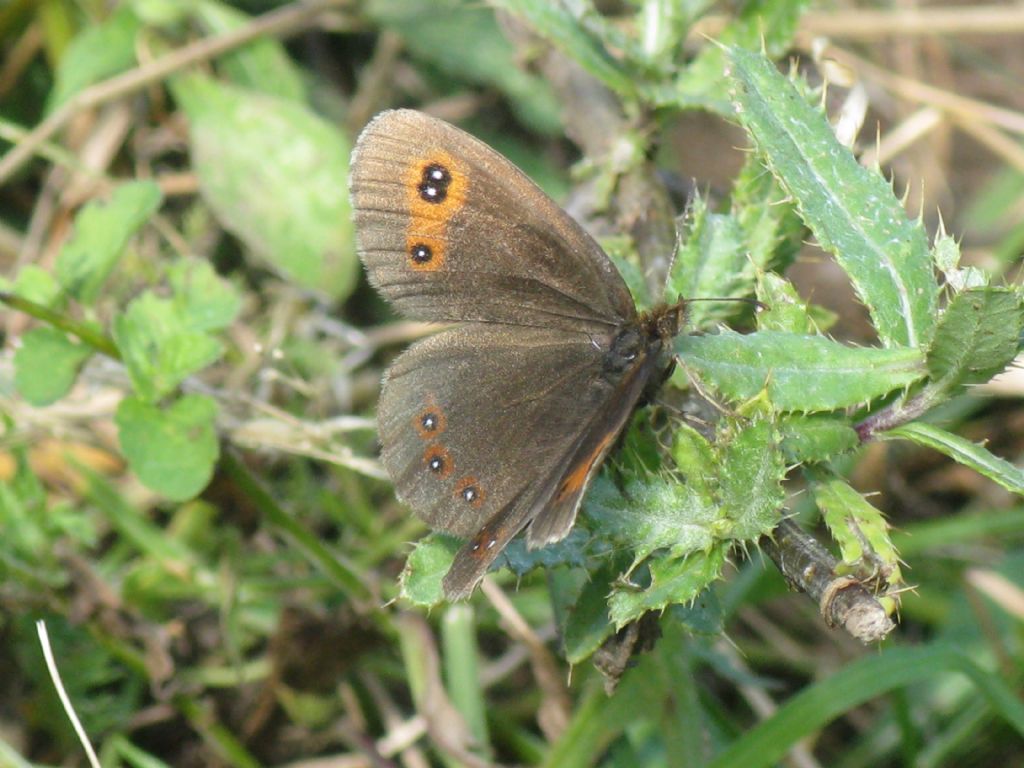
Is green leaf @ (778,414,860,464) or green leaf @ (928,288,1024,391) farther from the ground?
green leaf @ (928,288,1024,391)

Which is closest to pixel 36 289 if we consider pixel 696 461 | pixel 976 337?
pixel 696 461

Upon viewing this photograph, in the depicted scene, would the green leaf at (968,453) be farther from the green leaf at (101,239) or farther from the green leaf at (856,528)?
the green leaf at (101,239)

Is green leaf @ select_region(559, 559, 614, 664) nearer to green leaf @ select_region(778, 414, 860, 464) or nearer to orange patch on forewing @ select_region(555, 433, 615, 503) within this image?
orange patch on forewing @ select_region(555, 433, 615, 503)

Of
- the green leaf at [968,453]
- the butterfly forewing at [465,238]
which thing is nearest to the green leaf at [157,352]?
the butterfly forewing at [465,238]

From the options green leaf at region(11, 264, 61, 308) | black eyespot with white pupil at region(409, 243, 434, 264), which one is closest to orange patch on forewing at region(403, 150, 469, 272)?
black eyespot with white pupil at region(409, 243, 434, 264)

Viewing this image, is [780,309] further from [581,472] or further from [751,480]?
[581,472]

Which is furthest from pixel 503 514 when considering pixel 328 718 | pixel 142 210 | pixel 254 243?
pixel 254 243
